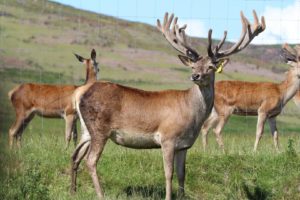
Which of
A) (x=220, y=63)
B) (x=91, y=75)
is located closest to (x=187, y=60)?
(x=220, y=63)

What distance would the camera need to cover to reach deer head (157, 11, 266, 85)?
9.59 m

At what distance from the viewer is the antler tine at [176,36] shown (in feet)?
32.9

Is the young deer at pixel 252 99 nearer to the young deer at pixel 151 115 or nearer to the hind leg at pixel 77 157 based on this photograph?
the young deer at pixel 151 115

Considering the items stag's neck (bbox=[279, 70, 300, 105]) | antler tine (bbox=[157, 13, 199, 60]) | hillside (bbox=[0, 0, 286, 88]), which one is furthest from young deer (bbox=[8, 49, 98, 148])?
hillside (bbox=[0, 0, 286, 88])

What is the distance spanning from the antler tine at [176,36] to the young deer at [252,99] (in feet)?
17.8

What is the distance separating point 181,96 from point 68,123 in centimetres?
514

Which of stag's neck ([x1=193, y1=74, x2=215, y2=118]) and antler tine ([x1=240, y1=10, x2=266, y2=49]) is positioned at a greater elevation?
antler tine ([x1=240, y1=10, x2=266, y2=49])

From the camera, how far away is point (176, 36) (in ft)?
33.8

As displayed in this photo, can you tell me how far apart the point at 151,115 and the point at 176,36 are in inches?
49.5

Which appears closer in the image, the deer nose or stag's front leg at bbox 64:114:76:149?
the deer nose

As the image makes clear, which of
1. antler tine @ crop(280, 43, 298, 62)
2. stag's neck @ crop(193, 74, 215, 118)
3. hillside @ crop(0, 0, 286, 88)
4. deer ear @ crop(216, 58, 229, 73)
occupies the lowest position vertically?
hillside @ crop(0, 0, 286, 88)

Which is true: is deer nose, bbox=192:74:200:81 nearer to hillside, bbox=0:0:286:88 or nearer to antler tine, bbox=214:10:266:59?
antler tine, bbox=214:10:266:59

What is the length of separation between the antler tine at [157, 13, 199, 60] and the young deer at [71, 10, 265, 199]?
3 centimetres

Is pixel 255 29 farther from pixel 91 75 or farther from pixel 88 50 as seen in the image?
pixel 88 50
